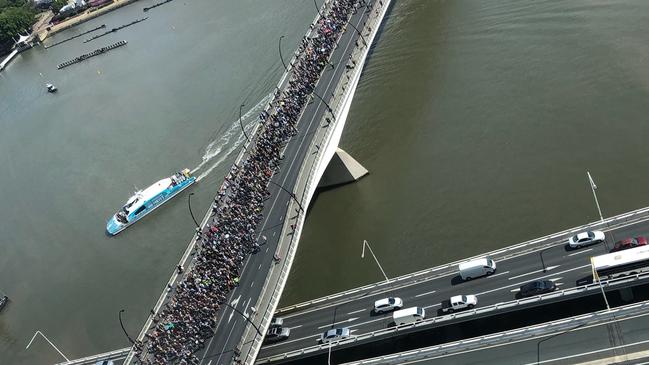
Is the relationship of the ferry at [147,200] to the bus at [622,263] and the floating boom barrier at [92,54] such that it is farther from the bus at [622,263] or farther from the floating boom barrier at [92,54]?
the floating boom barrier at [92,54]

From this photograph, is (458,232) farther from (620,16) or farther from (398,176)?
(620,16)

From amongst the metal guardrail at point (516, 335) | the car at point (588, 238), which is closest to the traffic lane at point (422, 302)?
the car at point (588, 238)

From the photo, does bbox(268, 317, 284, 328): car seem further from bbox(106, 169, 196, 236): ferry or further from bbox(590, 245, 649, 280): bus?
bbox(106, 169, 196, 236): ferry

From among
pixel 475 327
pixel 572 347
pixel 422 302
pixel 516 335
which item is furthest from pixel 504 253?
pixel 572 347

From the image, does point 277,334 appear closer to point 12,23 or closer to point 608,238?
point 608,238

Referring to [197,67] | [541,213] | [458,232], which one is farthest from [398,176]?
[197,67]

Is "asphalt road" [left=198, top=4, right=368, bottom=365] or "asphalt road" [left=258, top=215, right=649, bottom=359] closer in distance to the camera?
"asphalt road" [left=258, top=215, right=649, bottom=359]

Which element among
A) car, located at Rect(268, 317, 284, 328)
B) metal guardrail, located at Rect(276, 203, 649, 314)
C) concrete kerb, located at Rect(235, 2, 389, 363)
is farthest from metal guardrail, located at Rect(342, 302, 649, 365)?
car, located at Rect(268, 317, 284, 328)
